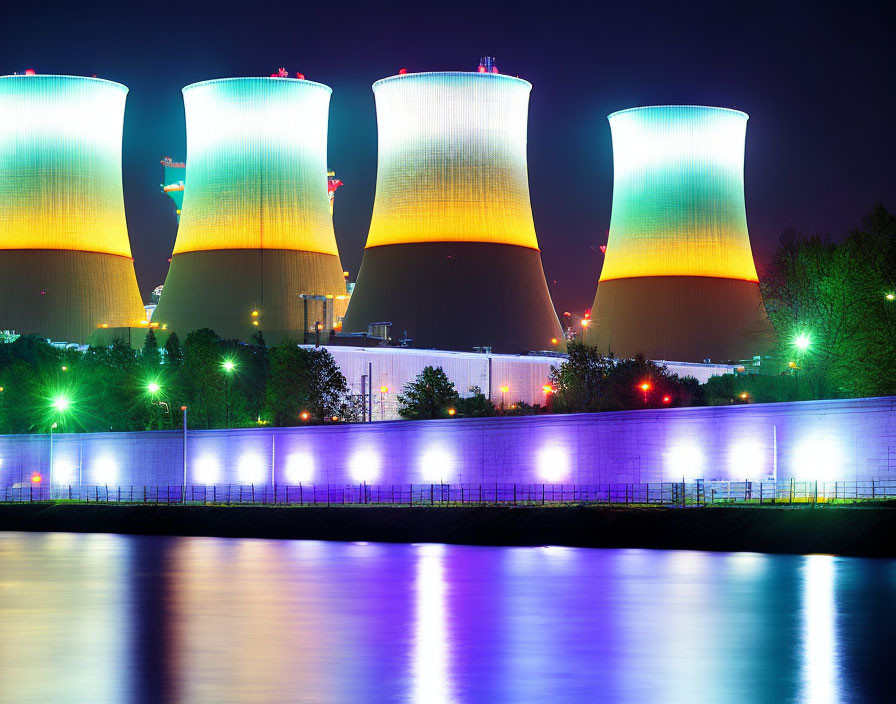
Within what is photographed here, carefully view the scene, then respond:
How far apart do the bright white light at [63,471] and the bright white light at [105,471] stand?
0.76 metres

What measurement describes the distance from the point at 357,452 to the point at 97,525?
6.65m

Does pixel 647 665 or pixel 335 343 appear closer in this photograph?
pixel 647 665

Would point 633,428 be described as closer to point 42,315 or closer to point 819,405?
point 819,405

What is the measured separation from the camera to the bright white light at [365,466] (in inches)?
1417

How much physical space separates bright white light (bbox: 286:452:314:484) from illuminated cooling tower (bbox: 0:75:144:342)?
62.2 ft

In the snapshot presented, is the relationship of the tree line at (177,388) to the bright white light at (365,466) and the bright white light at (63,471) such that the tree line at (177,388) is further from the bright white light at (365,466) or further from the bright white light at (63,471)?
the bright white light at (365,466)

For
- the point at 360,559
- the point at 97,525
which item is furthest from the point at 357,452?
the point at 360,559

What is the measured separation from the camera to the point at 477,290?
49.8 m

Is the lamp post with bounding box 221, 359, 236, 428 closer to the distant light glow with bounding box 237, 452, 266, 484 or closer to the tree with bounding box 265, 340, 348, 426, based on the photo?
the tree with bounding box 265, 340, 348, 426

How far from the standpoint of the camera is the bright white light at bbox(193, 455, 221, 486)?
3894 centimetres

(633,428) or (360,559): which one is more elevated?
(633,428)

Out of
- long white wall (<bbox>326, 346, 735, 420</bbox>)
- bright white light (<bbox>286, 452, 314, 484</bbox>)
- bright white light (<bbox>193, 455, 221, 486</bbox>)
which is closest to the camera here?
bright white light (<bbox>286, 452, 314, 484</bbox>)

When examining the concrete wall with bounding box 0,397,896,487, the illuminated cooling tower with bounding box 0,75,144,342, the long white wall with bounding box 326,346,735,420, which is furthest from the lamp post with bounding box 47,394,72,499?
the long white wall with bounding box 326,346,735,420

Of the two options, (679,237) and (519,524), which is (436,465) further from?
(679,237)
